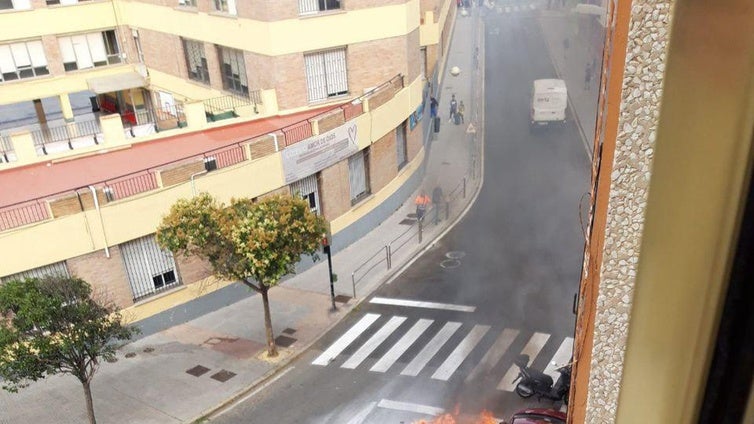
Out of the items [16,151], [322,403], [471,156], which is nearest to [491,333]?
[322,403]

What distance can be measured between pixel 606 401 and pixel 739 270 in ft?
2.85

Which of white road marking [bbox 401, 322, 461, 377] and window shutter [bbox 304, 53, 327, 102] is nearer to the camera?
white road marking [bbox 401, 322, 461, 377]

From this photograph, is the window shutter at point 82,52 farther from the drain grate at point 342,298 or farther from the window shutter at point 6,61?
the drain grate at point 342,298

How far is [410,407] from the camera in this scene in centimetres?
1348

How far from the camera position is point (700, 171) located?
1374 millimetres

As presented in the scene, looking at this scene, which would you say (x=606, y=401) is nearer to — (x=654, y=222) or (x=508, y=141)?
(x=654, y=222)

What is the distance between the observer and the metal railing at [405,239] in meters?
20.1

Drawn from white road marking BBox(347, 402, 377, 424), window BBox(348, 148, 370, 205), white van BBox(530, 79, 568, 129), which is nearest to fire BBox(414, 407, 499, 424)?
white road marking BBox(347, 402, 377, 424)

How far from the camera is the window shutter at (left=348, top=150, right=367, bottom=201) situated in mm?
22000

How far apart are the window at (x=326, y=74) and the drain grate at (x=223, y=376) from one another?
1088 centimetres

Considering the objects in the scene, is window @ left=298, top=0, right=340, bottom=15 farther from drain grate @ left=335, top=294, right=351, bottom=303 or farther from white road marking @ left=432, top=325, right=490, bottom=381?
white road marking @ left=432, top=325, right=490, bottom=381

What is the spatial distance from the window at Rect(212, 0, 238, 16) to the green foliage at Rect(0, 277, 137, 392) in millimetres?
12875

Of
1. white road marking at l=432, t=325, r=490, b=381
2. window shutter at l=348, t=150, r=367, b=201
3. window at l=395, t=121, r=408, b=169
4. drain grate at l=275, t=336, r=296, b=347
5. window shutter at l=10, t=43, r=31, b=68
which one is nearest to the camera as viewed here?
white road marking at l=432, t=325, r=490, b=381

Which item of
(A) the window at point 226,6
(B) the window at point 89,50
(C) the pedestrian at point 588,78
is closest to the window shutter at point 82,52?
(B) the window at point 89,50
